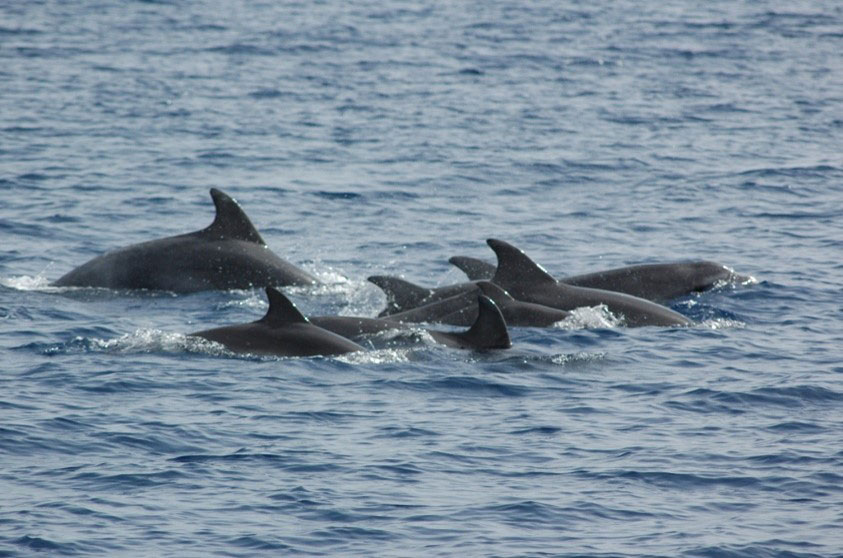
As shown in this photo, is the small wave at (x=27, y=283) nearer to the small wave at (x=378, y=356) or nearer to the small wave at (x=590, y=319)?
the small wave at (x=378, y=356)

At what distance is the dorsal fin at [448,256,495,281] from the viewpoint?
2278cm

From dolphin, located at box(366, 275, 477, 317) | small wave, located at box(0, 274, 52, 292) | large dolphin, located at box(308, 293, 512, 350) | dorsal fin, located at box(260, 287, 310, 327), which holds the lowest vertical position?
small wave, located at box(0, 274, 52, 292)

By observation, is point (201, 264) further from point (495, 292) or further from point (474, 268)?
point (495, 292)

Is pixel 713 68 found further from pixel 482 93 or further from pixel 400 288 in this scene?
pixel 400 288

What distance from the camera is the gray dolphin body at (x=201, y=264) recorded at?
23.0m

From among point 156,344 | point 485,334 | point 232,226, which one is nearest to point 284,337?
point 156,344

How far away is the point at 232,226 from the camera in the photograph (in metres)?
23.5

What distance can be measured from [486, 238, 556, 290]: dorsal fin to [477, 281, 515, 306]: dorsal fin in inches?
9.4

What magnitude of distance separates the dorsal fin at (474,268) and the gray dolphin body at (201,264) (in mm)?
2155

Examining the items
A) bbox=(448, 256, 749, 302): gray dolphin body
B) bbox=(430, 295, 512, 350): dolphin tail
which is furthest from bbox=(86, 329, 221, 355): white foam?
bbox=(448, 256, 749, 302): gray dolphin body

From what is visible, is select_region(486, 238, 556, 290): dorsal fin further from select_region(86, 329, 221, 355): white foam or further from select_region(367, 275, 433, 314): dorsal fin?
select_region(86, 329, 221, 355): white foam

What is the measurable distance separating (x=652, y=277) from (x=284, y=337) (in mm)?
6787

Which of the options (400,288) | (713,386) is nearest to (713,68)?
(400,288)

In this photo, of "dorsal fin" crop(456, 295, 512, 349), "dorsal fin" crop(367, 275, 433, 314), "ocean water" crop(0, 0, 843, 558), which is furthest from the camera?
"dorsal fin" crop(367, 275, 433, 314)
